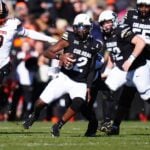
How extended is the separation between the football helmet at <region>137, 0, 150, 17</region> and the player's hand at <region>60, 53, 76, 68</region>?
4.51ft

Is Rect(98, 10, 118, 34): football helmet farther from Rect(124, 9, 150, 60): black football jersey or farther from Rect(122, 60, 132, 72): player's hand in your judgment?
Rect(122, 60, 132, 72): player's hand

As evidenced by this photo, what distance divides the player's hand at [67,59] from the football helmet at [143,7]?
4.51 ft

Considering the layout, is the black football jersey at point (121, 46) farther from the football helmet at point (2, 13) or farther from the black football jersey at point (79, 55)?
the football helmet at point (2, 13)

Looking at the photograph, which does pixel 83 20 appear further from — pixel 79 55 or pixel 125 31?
pixel 125 31

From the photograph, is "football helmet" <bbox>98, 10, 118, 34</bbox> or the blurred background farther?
the blurred background

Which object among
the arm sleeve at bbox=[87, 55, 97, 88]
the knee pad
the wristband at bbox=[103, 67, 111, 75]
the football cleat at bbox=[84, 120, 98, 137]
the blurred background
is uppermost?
the arm sleeve at bbox=[87, 55, 97, 88]

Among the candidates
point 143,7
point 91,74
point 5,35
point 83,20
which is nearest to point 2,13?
point 5,35

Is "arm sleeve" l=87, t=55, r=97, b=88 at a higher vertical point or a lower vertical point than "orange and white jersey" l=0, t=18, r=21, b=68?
lower

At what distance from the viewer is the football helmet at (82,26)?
981cm

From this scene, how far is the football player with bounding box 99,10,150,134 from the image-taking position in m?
10.3

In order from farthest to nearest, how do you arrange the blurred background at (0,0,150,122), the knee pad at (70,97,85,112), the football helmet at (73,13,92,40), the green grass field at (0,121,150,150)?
the blurred background at (0,0,150,122) → the football helmet at (73,13,92,40) → the knee pad at (70,97,85,112) → the green grass field at (0,121,150,150)

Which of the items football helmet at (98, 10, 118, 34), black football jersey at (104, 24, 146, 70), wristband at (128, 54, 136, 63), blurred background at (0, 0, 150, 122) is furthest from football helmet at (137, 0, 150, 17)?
blurred background at (0, 0, 150, 122)

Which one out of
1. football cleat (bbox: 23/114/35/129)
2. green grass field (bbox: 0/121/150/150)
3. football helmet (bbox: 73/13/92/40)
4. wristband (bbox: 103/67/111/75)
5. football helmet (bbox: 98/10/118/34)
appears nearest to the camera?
green grass field (bbox: 0/121/150/150)

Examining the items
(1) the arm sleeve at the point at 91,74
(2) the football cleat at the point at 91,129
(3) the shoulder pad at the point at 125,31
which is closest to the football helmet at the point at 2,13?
(1) the arm sleeve at the point at 91,74
